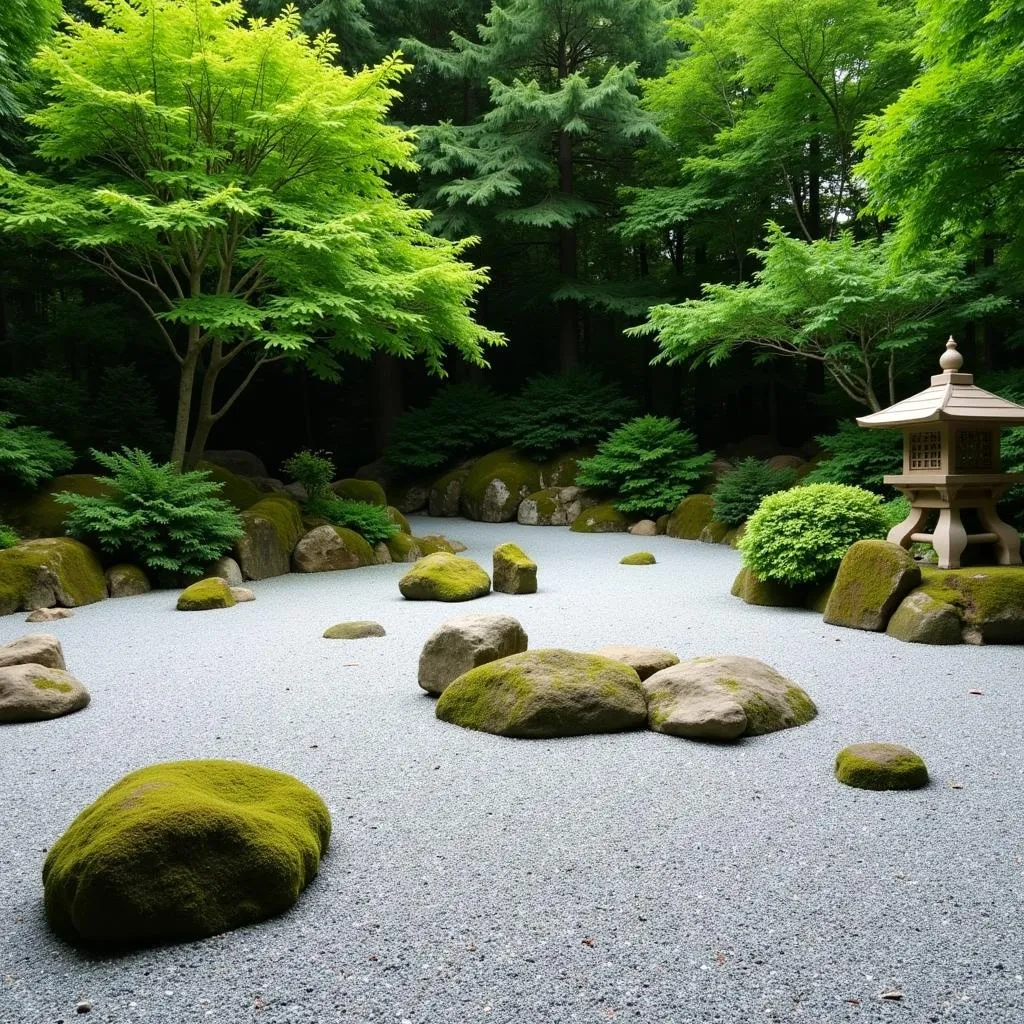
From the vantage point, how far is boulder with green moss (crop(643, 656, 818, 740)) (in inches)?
152

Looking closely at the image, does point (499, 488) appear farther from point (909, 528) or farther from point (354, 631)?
point (354, 631)

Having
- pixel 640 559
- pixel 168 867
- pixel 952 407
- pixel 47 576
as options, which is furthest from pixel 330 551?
pixel 168 867

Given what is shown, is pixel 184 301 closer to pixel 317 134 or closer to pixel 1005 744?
Answer: pixel 317 134

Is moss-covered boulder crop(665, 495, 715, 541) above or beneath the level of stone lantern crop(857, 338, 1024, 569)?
beneath

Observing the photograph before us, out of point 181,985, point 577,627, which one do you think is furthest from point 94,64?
point 181,985

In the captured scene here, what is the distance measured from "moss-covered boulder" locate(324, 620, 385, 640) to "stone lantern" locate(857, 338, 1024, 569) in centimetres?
437

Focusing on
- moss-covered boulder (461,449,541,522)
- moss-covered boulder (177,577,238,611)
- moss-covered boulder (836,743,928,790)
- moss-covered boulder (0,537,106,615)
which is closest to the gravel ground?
moss-covered boulder (836,743,928,790)

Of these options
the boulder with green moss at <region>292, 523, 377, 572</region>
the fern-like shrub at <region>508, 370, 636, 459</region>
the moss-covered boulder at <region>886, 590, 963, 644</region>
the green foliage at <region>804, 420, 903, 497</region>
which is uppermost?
the fern-like shrub at <region>508, 370, 636, 459</region>

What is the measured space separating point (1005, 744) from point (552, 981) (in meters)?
2.76

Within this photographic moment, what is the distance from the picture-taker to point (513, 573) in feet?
27.8

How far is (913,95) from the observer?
6500 millimetres

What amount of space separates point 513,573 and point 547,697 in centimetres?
447

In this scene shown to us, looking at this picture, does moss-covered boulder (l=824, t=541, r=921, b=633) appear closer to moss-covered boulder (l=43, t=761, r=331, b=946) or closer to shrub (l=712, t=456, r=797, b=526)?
moss-covered boulder (l=43, t=761, r=331, b=946)

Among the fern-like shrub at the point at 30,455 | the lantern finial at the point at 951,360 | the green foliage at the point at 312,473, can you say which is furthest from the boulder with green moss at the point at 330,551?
the lantern finial at the point at 951,360
